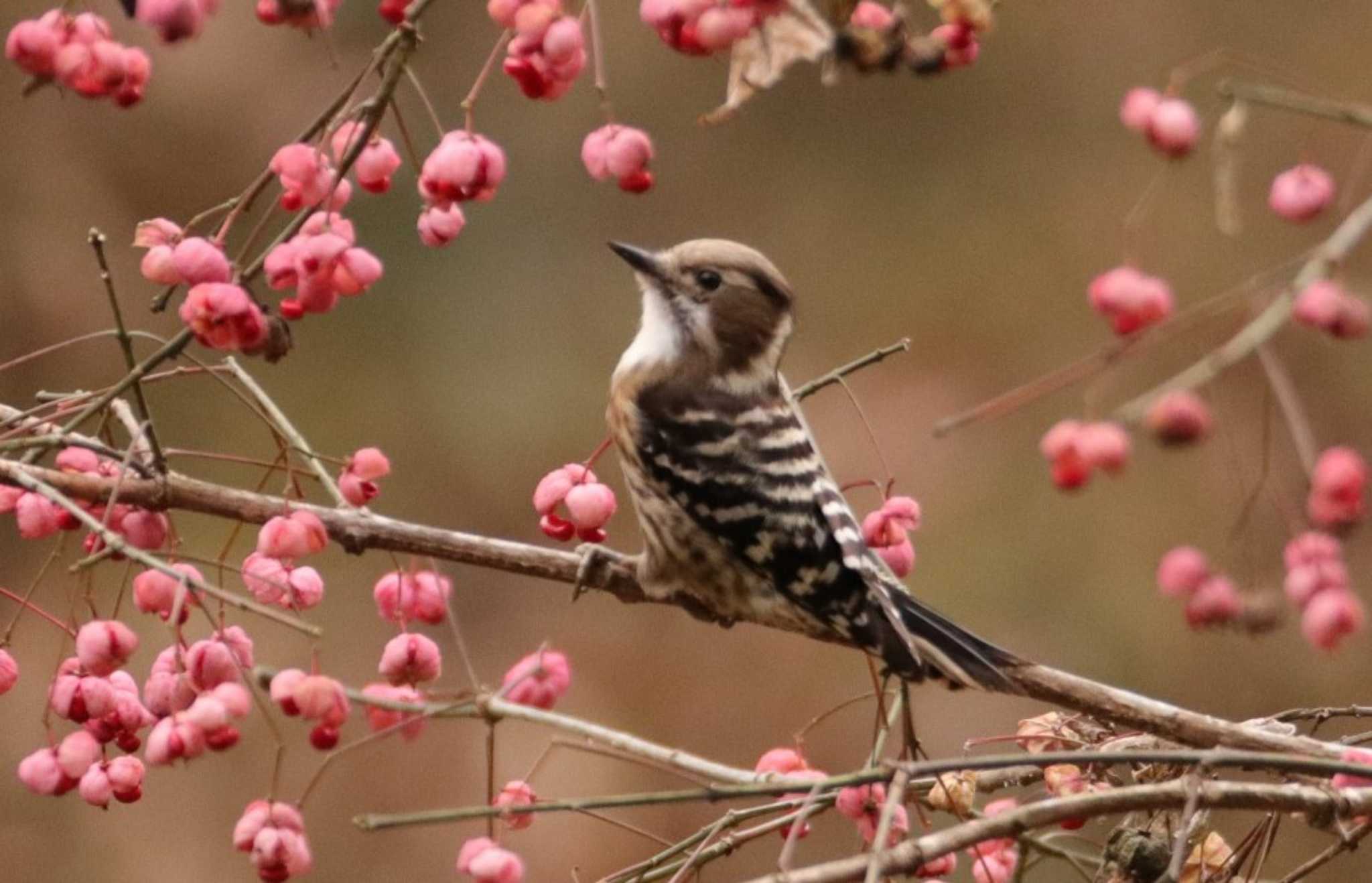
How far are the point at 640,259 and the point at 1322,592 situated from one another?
1.76 m

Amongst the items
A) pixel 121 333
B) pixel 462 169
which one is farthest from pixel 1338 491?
pixel 121 333

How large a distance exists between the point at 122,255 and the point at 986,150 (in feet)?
11.0

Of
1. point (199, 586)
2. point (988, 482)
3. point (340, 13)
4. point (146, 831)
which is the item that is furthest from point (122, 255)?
point (199, 586)

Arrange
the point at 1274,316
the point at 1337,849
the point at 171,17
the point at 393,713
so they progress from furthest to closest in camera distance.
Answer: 1. the point at 393,713
2. the point at 1337,849
3. the point at 171,17
4. the point at 1274,316

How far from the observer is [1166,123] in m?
1.98

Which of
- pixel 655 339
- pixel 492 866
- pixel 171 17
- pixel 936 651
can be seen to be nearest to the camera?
pixel 171 17

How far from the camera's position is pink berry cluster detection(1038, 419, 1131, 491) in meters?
1.79

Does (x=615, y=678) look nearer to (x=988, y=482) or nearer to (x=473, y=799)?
(x=473, y=799)

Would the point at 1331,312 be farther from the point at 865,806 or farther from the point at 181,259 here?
the point at 181,259

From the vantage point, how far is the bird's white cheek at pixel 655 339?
136 inches

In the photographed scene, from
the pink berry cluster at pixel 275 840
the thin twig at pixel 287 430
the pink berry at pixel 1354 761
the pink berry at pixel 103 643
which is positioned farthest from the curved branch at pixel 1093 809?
the pink berry at pixel 103 643

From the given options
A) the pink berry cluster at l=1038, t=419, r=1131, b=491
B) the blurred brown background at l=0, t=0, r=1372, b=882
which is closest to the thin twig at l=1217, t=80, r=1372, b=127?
the pink berry cluster at l=1038, t=419, r=1131, b=491

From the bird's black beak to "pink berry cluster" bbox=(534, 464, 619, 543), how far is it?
2.01 feet

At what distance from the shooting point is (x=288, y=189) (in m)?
2.33
